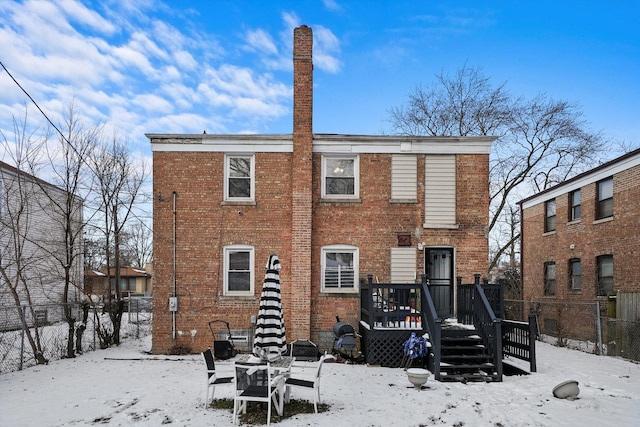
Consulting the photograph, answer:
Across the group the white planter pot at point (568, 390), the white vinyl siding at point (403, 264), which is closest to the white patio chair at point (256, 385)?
the white planter pot at point (568, 390)

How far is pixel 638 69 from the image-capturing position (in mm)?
17109

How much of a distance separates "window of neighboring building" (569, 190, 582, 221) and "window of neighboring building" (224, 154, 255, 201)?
41.8ft

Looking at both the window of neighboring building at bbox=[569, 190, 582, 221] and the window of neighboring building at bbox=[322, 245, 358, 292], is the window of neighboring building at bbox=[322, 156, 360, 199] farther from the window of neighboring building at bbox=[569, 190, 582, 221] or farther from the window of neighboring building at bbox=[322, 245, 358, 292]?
the window of neighboring building at bbox=[569, 190, 582, 221]

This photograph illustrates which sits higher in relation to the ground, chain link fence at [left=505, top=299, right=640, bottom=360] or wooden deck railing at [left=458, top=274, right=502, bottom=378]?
wooden deck railing at [left=458, top=274, right=502, bottom=378]

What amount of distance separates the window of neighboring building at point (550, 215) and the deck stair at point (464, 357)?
10.9m

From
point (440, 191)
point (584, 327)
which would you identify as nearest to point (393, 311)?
point (440, 191)

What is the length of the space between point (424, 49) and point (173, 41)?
10.1 metres

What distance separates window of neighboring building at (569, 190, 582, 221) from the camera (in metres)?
17.1

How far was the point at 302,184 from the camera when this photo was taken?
41.0 ft

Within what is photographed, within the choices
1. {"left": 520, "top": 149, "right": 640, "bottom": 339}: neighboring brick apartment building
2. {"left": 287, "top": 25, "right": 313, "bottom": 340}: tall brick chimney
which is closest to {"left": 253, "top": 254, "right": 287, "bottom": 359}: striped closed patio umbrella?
{"left": 287, "top": 25, "right": 313, "bottom": 340}: tall brick chimney

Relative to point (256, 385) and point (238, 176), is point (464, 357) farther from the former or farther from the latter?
point (238, 176)

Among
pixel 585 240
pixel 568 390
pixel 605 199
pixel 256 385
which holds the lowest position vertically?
pixel 568 390

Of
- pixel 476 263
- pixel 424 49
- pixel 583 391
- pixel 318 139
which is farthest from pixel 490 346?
pixel 424 49

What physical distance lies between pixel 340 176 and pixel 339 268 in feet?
8.85
